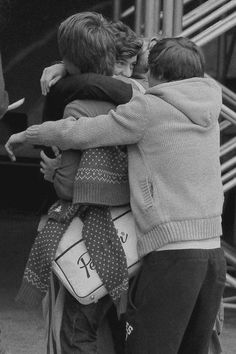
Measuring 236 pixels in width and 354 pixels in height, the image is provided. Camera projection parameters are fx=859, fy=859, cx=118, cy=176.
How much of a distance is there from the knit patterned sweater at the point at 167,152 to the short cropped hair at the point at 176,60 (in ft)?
0.16

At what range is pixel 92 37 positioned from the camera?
321cm

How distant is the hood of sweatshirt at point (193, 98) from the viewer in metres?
3.13

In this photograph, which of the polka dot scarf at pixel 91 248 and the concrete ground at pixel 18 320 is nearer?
the polka dot scarf at pixel 91 248

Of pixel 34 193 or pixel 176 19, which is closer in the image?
pixel 176 19

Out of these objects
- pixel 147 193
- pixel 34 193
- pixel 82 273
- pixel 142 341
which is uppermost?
pixel 147 193

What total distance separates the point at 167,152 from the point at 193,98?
9.1 inches

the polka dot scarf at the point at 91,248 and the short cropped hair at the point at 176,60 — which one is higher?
the short cropped hair at the point at 176,60

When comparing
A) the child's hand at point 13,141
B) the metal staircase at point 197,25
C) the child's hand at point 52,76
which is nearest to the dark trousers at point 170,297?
the child's hand at point 13,141

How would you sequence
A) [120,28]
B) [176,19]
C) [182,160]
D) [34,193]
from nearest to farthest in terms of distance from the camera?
[182,160] < [120,28] < [176,19] < [34,193]

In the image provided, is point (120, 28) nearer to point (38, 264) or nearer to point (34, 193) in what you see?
point (38, 264)

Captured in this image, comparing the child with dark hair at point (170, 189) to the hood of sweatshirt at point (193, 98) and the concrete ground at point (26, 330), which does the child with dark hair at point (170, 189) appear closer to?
the hood of sweatshirt at point (193, 98)

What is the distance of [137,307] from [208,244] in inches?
13.8

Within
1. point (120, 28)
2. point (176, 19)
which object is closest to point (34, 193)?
point (176, 19)

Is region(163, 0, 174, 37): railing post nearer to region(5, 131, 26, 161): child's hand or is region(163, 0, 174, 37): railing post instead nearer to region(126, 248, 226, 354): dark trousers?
region(5, 131, 26, 161): child's hand
